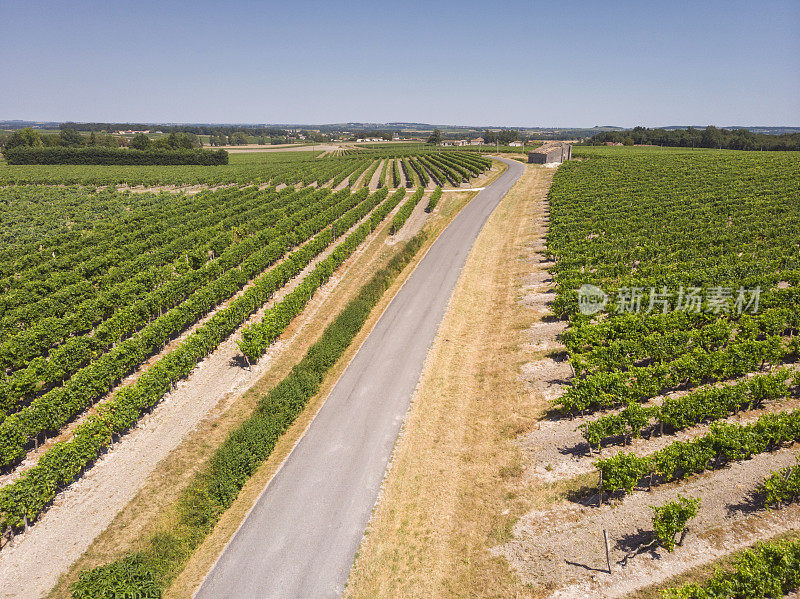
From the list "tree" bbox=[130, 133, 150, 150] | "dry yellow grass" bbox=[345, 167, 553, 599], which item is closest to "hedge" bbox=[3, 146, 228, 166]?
"tree" bbox=[130, 133, 150, 150]

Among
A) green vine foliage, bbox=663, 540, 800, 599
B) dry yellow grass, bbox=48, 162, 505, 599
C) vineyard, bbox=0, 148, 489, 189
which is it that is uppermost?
vineyard, bbox=0, 148, 489, 189

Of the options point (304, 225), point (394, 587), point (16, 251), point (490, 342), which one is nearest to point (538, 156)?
point (304, 225)

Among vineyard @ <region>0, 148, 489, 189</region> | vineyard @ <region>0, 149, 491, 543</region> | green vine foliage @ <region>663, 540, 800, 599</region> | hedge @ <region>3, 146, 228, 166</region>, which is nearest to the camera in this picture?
green vine foliage @ <region>663, 540, 800, 599</region>

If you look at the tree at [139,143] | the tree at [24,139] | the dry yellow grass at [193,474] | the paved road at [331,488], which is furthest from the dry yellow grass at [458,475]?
the tree at [24,139]

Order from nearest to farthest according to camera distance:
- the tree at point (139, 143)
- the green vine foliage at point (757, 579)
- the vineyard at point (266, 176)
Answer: the green vine foliage at point (757, 579)
the vineyard at point (266, 176)
the tree at point (139, 143)

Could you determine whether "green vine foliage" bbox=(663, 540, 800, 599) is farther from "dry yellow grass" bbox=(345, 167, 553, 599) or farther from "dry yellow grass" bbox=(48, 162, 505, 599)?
"dry yellow grass" bbox=(48, 162, 505, 599)

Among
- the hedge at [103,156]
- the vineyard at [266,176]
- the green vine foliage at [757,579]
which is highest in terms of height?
the hedge at [103,156]

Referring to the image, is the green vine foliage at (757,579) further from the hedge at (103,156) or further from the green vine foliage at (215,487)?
the hedge at (103,156)

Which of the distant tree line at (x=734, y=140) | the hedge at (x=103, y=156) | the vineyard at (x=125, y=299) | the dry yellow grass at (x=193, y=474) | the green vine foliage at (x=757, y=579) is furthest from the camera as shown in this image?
the distant tree line at (x=734, y=140)
